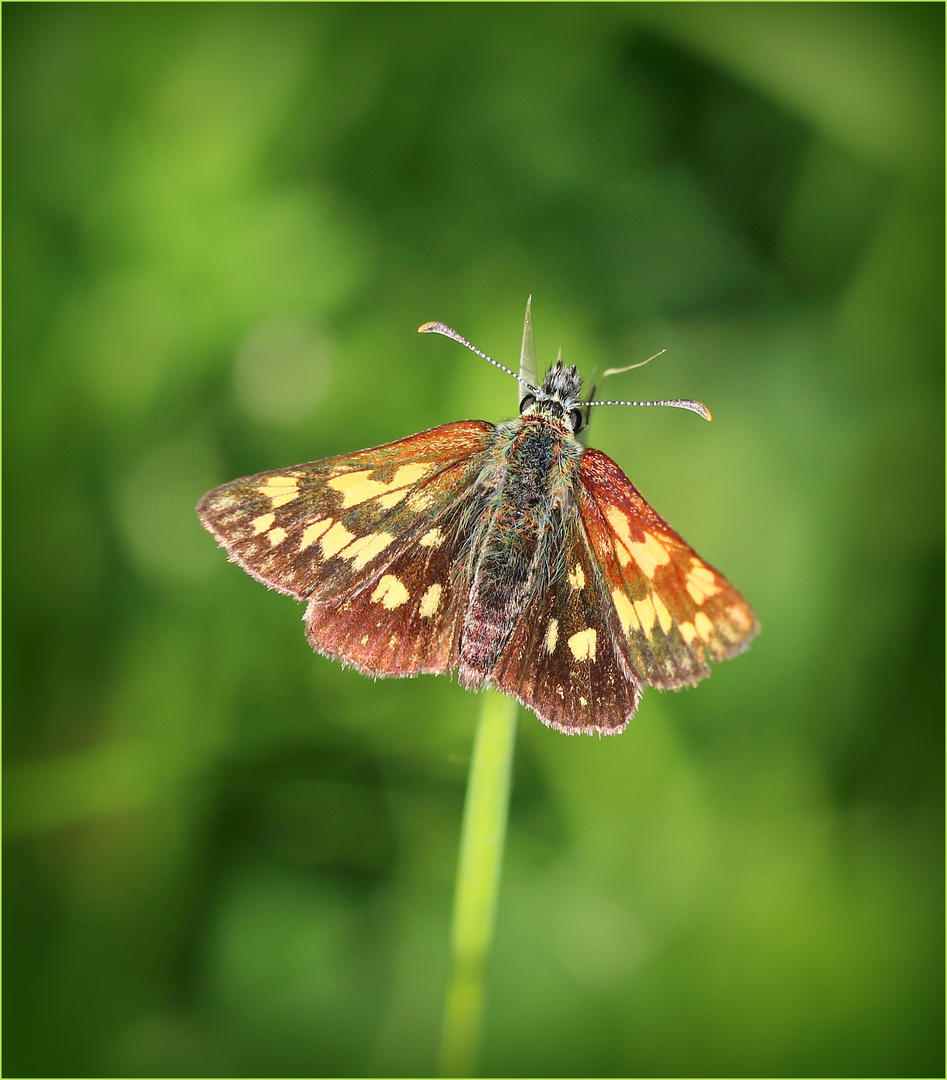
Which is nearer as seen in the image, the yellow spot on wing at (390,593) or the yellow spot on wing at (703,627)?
the yellow spot on wing at (703,627)

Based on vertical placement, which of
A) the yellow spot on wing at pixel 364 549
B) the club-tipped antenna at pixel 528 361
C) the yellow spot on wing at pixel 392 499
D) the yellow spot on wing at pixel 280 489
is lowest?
the yellow spot on wing at pixel 364 549

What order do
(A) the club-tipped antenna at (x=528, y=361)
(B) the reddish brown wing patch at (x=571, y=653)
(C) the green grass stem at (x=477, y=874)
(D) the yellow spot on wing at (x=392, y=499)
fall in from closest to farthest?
1. (C) the green grass stem at (x=477, y=874)
2. (A) the club-tipped antenna at (x=528, y=361)
3. (B) the reddish brown wing patch at (x=571, y=653)
4. (D) the yellow spot on wing at (x=392, y=499)

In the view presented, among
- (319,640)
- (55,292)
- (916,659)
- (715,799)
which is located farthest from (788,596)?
(55,292)

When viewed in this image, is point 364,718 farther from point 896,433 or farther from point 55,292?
point 896,433

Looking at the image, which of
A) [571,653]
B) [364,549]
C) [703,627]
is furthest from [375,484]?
[703,627]

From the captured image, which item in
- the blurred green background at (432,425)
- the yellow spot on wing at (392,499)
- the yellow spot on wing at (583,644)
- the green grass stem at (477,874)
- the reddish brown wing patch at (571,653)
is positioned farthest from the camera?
the blurred green background at (432,425)

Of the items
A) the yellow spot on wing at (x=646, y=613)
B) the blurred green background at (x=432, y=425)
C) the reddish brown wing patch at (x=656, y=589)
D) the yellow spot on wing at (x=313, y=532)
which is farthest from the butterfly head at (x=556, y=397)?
the blurred green background at (x=432, y=425)

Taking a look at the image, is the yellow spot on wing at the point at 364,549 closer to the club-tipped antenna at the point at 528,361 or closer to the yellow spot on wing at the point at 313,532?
the yellow spot on wing at the point at 313,532
